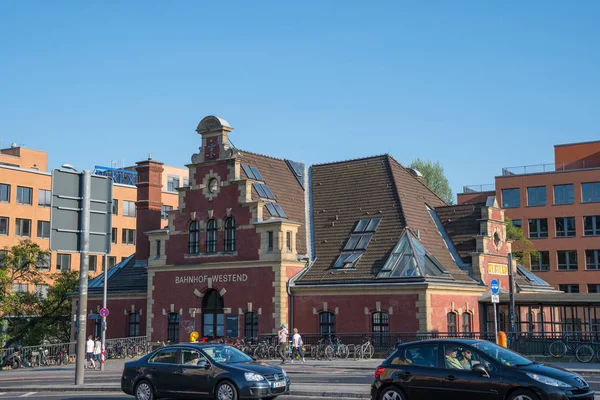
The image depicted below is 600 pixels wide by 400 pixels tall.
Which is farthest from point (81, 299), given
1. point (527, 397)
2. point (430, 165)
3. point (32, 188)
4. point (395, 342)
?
point (430, 165)

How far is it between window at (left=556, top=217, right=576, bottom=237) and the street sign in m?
57.3

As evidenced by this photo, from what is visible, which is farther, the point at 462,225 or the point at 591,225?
the point at 591,225

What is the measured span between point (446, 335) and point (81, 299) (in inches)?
726

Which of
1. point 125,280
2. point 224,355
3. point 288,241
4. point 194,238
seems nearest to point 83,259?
point 224,355

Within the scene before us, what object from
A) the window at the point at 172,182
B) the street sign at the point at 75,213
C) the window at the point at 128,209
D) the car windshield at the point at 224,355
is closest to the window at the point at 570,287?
the window at the point at 128,209

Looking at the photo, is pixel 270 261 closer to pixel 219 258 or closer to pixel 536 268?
pixel 219 258

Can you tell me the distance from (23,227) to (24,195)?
307 centimetres

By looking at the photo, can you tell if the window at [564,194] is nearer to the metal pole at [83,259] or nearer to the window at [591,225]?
the window at [591,225]

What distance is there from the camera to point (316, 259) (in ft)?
140

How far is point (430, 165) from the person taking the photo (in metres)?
96.3

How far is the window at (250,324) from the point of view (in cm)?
4159

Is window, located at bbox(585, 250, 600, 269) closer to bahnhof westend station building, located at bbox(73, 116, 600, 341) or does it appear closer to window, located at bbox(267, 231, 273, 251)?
bahnhof westend station building, located at bbox(73, 116, 600, 341)

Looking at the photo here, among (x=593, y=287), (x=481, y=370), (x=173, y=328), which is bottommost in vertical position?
(x=481, y=370)

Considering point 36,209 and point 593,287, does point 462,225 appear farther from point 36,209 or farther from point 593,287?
point 36,209
